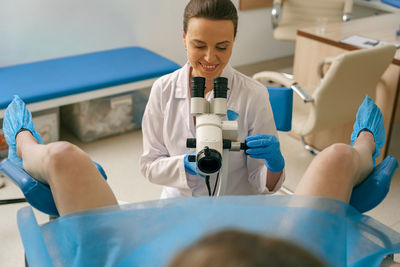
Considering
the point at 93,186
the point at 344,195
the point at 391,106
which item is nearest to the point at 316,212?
the point at 344,195

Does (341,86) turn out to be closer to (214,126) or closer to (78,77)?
(214,126)

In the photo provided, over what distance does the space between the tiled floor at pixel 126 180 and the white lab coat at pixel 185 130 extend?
39.0 inches

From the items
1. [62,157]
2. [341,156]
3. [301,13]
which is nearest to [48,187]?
[62,157]

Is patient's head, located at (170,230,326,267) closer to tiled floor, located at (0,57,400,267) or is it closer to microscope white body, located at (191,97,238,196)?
microscope white body, located at (191,97,238,196)

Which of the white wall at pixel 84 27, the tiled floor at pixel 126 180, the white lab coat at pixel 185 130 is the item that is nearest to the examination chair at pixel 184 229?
the white lab coat at pixel 185 130

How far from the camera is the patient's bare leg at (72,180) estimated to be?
110cm

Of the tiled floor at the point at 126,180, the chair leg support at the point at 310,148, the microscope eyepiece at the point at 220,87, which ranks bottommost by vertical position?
the tiled floor at the point at 126,180

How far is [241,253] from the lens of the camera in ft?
2.17

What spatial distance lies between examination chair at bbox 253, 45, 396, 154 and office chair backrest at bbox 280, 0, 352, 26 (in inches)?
65.2

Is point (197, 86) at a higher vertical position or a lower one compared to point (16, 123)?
higher

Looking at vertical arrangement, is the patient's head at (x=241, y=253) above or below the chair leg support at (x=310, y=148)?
above

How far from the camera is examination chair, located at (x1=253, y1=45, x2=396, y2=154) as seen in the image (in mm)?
2221

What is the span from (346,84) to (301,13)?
199 cm

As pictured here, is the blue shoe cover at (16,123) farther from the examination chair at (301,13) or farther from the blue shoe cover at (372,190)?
the examination chair at (301,13)
